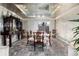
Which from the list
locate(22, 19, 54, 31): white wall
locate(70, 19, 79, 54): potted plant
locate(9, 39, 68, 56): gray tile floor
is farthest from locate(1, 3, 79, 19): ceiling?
A: locate(9, 39, 68, 56): gray tile floor

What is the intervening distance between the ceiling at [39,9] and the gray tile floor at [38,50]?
1.60 feet

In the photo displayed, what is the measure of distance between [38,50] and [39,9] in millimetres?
778

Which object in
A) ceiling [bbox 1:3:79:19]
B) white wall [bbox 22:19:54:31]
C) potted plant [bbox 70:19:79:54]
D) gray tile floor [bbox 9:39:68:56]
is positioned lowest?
gray tile floor [bbox 9:39:68:56]

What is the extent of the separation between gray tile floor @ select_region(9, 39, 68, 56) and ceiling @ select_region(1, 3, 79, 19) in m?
0.49

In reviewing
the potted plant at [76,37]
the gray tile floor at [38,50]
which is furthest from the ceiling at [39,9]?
the gray tile floor at [38,50]

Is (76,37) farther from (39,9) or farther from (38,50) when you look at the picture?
(39,9)

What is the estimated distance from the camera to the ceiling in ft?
10.9

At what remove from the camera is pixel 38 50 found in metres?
3.38

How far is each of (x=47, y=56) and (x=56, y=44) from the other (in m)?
0.29

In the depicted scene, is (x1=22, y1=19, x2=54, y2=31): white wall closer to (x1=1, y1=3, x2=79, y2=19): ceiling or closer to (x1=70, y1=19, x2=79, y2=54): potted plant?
(x1=1, y1=3, x2=79, y2=19): ceiling

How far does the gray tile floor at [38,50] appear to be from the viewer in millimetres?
3346

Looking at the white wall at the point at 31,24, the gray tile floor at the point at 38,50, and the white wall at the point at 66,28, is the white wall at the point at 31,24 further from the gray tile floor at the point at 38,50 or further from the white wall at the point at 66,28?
the gray tile floor at the point at 38,50

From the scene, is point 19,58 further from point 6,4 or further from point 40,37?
point 6,4

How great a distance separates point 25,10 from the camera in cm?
334
